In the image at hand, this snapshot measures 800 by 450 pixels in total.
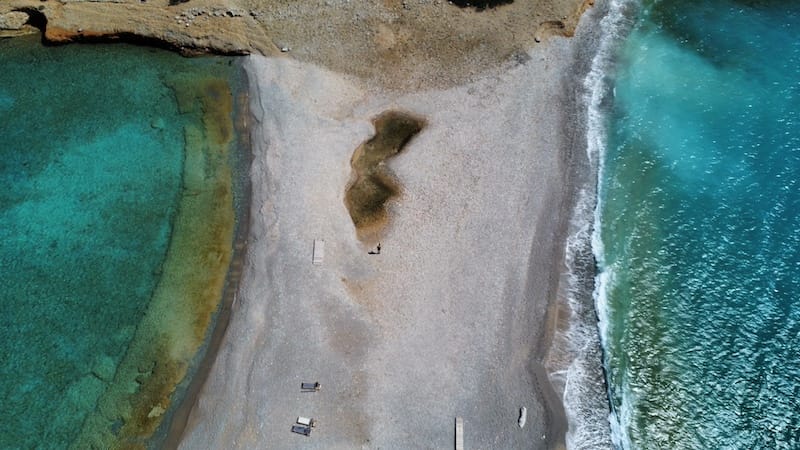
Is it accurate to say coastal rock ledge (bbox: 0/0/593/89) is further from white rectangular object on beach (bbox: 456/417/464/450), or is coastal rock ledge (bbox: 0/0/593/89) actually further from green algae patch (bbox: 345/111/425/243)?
white rectangular object on beach (bbox: 456/417/464/450)

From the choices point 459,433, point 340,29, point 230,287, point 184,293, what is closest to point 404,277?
point 459,433

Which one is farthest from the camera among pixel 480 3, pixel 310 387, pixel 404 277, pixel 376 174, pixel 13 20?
pixel 13 20

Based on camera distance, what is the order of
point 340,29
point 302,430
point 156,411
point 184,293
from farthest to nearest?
1. point 340,29
2. point 184,293
3. point 156,411
4. point 302,430

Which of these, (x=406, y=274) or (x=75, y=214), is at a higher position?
(x=406, y=274)

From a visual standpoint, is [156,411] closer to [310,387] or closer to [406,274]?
[310,387]

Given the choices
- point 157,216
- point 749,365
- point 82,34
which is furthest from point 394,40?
point 749,365

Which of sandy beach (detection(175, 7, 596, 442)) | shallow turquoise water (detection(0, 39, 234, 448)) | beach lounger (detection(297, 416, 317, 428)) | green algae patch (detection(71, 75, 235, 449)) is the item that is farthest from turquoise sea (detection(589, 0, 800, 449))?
shallow turquoise water (detection(0, 39, 234, 448))

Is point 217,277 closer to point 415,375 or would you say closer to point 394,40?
point 415,375
